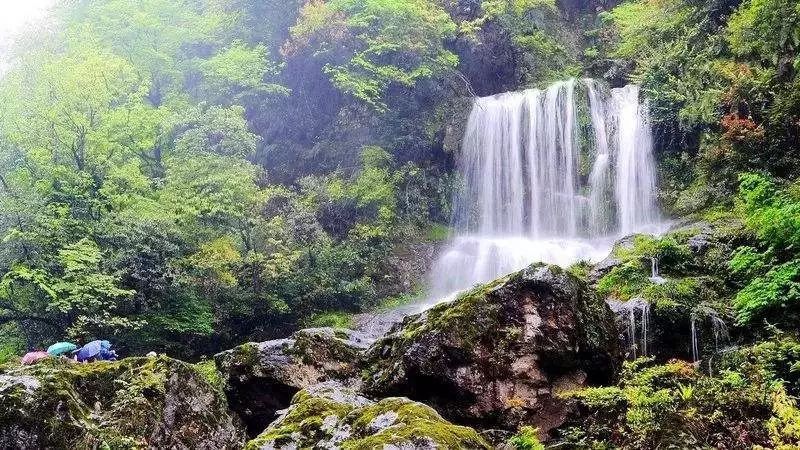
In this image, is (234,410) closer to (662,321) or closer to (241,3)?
(662,321)

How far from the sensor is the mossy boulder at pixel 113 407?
18.7ft

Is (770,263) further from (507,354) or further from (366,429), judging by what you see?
(366,429)

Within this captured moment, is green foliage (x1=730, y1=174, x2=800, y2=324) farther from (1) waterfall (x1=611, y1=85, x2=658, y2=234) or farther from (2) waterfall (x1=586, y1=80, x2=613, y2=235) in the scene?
(2) waterfall (x1=586, y1=80, x2=613, y2=235)

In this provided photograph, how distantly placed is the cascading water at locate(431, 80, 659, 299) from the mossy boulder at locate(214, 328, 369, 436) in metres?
10.1

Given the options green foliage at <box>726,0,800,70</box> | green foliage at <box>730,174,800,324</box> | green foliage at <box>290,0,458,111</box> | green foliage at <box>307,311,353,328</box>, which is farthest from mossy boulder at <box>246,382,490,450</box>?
green foliage at <box>290,0,458,111</box>

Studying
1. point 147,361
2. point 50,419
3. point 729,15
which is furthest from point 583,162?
point 50,419

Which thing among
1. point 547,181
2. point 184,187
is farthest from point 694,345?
point 184,187

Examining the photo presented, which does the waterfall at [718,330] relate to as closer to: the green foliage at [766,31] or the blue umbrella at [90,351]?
the green foliage at [766,31]

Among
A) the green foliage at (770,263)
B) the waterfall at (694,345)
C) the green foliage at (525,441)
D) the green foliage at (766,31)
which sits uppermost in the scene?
the green foliage at (766,31)

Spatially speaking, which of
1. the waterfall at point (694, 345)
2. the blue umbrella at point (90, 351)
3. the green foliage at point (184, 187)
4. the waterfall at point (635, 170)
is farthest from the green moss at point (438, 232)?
the blue umbrella at point (90, 351)

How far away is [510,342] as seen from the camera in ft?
24.6

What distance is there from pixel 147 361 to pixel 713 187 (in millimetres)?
15520

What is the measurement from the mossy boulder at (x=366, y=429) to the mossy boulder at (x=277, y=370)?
3.73 meters

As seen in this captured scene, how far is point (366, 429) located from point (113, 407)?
3.93 m
